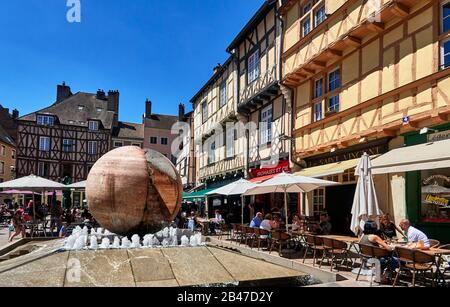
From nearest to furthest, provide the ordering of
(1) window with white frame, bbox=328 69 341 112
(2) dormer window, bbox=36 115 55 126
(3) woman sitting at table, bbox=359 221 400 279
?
1. (3) woman sitting at table, bbox=359 221 400 279
2. (1) window with white frame, bbox=328 69 341 112
3. (2) dormer window, bbox=36 115 55 126

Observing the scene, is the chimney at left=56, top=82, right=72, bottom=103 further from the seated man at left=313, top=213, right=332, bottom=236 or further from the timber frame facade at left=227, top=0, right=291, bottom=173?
the seated man at left=313, top=213, right=332, bottom=236

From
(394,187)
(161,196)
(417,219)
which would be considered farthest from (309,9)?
(161,196)

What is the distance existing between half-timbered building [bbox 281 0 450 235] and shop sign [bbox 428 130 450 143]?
0.49 ft

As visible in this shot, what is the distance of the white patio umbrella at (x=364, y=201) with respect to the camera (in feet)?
26.8

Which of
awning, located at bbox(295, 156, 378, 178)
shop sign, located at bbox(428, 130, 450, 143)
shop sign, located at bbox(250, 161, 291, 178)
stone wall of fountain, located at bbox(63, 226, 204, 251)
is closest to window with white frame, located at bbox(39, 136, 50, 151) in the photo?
shop sign, located at bbox(250, 161, 291, 178)

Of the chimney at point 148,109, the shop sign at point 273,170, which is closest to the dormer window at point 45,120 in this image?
the chimney at point 148,109

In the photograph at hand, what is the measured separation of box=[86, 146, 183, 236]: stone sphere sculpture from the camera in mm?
7223

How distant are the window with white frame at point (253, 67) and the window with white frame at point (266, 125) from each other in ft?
6.23

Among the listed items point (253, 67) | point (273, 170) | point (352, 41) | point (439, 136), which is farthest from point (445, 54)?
point (253, 67)

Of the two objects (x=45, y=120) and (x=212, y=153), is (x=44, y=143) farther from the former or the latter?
(x=212, y=153)

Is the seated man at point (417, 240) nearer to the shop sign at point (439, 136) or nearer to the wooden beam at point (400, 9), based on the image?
the shop sign at point (439, 136)

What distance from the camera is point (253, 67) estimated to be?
21.0 m

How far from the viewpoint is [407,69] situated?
1052 centimetres
